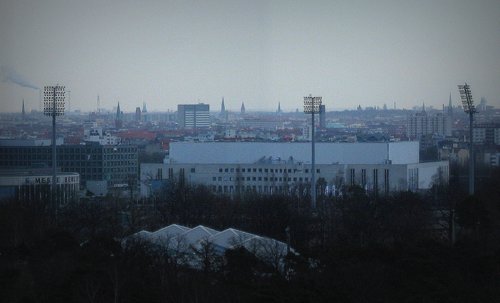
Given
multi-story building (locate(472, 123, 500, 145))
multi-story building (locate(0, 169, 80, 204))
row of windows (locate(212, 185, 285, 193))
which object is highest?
multi-story building (locate(472, 123, 500, 145))

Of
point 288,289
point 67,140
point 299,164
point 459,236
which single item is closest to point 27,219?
point 459,236

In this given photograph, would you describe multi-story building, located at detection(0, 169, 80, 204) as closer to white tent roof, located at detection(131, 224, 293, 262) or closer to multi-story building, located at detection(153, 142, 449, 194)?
multi-story building, located at detection(153, 142, 449, 194)

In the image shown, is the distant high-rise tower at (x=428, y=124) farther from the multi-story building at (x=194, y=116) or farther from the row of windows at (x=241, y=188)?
the row of windows at (x=241, y=188)

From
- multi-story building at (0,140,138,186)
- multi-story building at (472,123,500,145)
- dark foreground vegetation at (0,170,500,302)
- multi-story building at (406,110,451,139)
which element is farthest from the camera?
multi-story building at (406,110,451,139)

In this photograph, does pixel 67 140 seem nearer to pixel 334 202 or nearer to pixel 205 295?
pixel 334 202

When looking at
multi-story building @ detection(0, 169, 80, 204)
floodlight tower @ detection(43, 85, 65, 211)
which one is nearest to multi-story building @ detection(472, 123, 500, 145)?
multi-story building @ detection(0, 169, 80, 204)

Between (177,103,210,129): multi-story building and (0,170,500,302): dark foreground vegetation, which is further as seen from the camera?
(177,103,210,129): multi-story building

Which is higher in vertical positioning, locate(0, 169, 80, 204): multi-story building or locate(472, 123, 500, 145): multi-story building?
locate(472, 123, 500, 145): multi-story building
